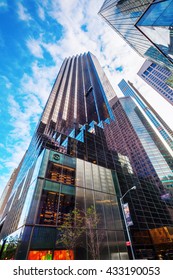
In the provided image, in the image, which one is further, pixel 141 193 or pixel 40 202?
pixel 141 193

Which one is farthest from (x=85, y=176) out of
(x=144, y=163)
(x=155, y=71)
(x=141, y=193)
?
(x=155, y=71)

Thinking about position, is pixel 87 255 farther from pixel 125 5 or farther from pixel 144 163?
pixel 144 163

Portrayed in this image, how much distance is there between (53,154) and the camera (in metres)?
21.0

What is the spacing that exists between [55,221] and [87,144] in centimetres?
1781

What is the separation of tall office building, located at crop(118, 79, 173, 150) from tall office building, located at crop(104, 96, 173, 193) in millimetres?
21136

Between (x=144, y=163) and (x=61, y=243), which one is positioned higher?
(x=144, y=163)

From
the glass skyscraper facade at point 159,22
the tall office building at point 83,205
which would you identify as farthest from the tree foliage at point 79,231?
the glass skyscraper facade at point 159,22

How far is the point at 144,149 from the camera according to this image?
280 ft

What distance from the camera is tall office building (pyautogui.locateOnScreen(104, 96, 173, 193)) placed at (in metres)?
69.8

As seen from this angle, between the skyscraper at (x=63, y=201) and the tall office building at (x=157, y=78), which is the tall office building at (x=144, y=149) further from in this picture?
the skyscraper at (x=63, y=201)

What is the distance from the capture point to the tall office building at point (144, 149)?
69750mm

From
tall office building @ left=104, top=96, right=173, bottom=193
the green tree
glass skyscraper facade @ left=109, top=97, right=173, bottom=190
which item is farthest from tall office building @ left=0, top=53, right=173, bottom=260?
glass skyscraper facade @ left=109, top=97, right=173, bottom=190

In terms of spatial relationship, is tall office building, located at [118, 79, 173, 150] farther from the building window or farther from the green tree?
the green tree

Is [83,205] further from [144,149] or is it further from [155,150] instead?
[155,150]
